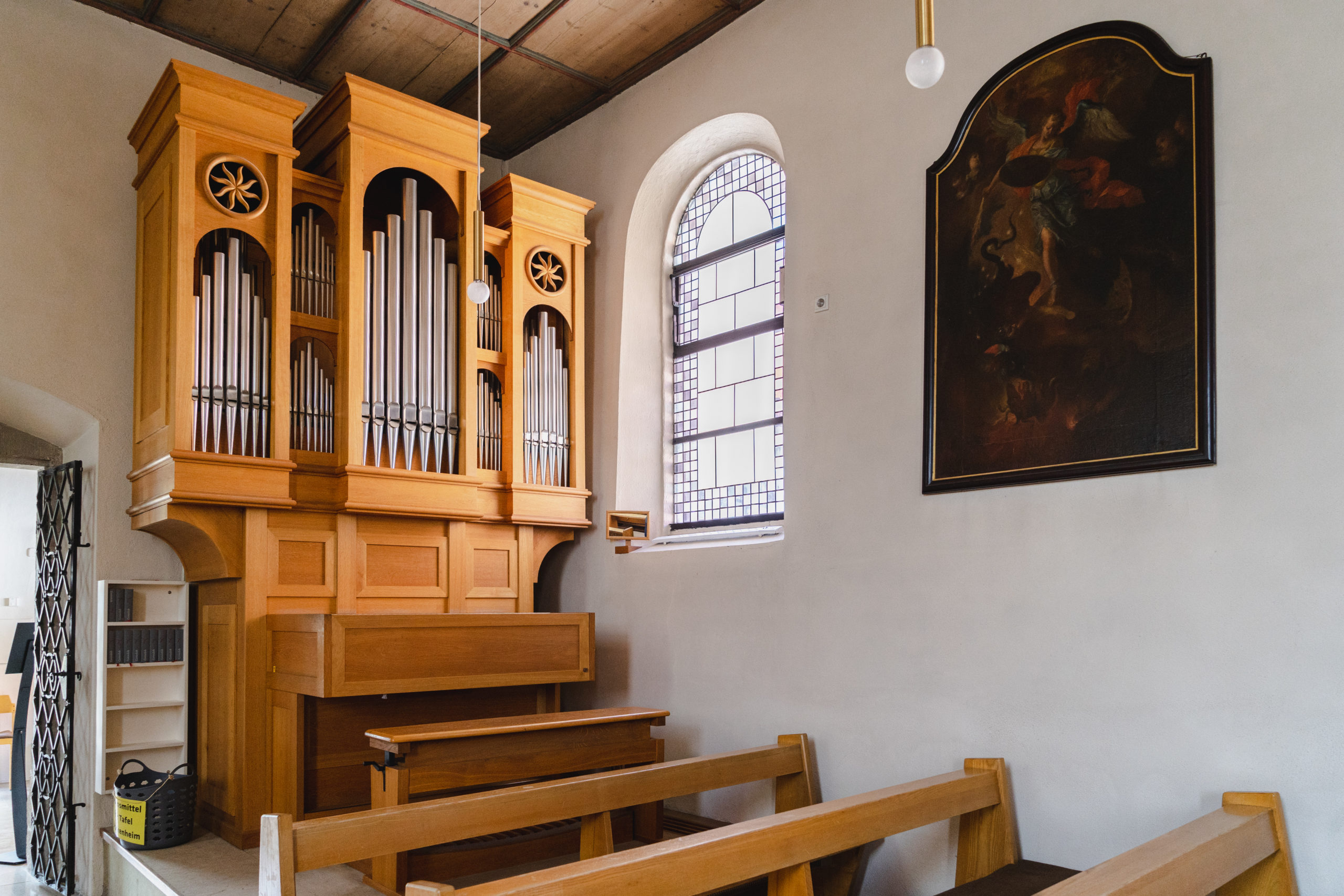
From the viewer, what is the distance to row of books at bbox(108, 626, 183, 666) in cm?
498

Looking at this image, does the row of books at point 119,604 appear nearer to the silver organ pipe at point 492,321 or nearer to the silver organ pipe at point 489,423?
the silver organ pipe at point 489,423

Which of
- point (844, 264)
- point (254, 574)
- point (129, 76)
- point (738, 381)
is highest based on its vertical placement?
point (129, 76)

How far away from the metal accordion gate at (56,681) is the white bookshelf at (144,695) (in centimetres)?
60

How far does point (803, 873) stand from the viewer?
3.03 metres

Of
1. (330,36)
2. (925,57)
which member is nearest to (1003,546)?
(925,57)

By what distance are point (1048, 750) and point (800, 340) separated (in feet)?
7.22

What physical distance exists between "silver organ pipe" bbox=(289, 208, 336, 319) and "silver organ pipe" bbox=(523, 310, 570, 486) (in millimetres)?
1172

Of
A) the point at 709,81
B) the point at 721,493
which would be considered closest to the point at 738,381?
the point at 721,493

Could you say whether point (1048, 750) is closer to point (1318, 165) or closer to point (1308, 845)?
point (1308, 845)

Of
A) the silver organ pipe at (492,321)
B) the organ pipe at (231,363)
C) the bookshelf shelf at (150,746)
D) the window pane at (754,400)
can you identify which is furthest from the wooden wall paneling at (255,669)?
the window pane at (754,400)

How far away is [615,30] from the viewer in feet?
18.8

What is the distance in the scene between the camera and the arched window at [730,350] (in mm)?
5570

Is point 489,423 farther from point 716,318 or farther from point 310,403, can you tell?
point 716,318

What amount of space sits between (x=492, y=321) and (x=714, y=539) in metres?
1.88
